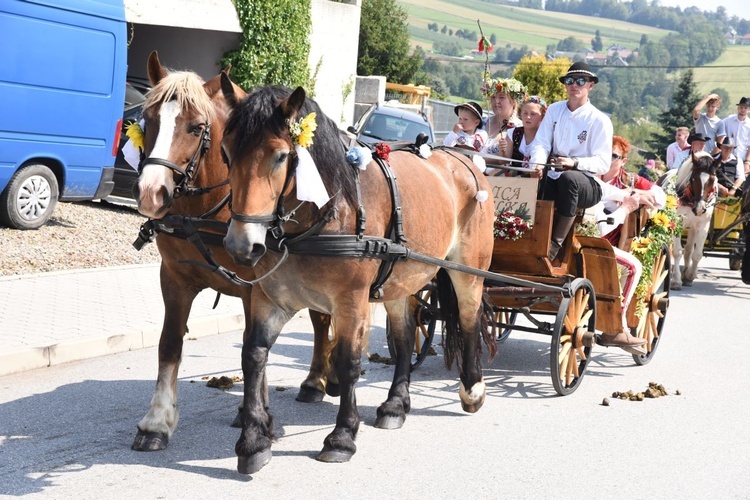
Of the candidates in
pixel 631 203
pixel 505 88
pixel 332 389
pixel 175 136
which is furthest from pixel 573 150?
pixel 175 136

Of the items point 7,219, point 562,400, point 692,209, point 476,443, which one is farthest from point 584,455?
point 692,209

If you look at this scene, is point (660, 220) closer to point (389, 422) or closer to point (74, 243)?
point (389, 422)

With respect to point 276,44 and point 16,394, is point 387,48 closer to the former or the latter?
point 276,44

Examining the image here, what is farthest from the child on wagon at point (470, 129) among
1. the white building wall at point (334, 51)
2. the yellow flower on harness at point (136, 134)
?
the white building wall at point (334, 51)

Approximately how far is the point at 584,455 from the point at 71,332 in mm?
4173

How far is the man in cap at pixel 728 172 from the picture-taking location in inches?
557

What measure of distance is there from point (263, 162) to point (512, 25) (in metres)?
174

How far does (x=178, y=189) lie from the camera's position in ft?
16.8

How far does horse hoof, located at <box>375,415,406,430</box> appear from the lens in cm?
608

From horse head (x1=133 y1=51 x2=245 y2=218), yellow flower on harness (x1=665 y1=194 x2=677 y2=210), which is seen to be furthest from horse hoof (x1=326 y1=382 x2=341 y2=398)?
yellow flower on harness (x1=665 y1=194 x2=677 y2=210)

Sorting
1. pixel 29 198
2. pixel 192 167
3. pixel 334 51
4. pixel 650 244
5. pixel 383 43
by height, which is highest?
pixel 383 43

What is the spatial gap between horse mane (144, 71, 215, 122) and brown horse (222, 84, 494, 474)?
0.22 metres

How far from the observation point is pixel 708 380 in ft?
25.7

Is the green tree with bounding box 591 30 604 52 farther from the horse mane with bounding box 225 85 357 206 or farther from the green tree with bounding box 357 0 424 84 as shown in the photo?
the horse mane with bounding box 225 85 357 206
